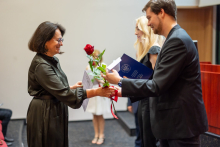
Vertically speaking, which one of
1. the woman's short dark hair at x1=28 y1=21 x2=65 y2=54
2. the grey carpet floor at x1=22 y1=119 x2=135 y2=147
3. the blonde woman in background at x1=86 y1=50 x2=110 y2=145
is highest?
the woman's short dark hair at x1=28 y1=21 x2=65 y2=54

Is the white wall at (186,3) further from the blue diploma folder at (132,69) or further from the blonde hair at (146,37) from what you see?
the blue diploma folder at (132,69)

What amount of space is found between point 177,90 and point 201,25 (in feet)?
16.4

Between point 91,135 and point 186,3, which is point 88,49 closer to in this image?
point 91,135

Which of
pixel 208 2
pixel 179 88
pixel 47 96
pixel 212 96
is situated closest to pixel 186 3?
pixel 208 2

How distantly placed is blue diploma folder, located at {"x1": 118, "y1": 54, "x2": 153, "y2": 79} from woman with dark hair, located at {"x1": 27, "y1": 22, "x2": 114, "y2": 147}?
0.80 feet

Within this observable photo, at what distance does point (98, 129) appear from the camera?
4.18 m

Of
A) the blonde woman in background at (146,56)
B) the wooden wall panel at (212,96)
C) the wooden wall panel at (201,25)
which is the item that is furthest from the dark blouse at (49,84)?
the wooden wall panel at (201,25)

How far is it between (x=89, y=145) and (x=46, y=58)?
2344mm

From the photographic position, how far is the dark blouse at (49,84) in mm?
1664

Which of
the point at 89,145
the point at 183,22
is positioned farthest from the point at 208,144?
the point at 183,22

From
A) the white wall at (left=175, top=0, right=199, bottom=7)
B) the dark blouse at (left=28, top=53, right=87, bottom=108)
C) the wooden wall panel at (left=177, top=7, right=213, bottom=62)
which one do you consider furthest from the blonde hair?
the wooden wall panel at (left=177, top=7, right=213, bottom=62)

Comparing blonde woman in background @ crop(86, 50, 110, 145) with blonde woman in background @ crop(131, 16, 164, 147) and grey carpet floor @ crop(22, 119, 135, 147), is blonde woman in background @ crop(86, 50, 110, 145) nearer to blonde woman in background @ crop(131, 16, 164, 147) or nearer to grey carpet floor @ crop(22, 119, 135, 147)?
grey carpet floor @ crop(22, 119, 135, 147)

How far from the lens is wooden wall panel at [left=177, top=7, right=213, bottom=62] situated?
5.66 metres

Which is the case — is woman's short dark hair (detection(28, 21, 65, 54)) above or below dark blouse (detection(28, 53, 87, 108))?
above
